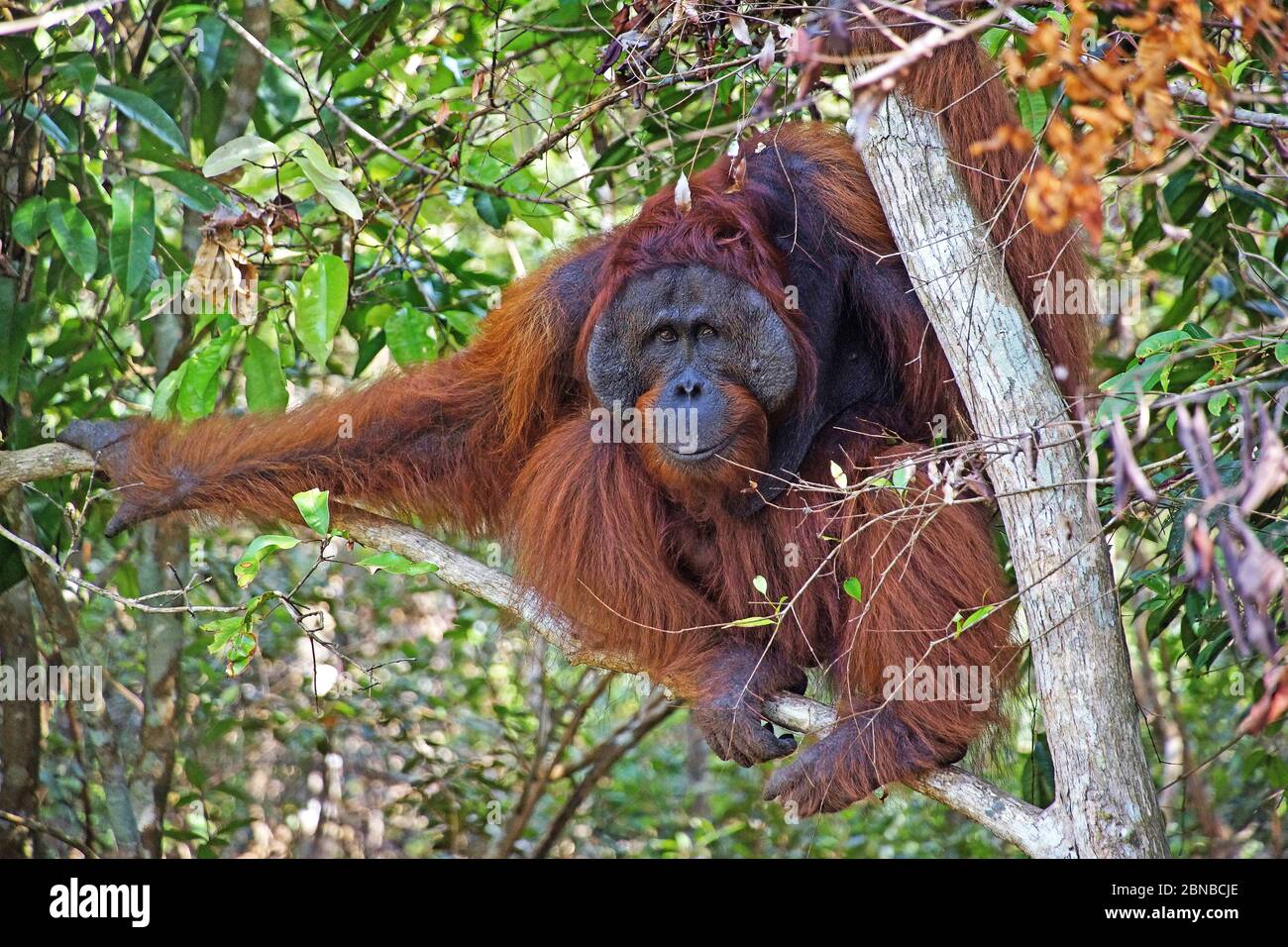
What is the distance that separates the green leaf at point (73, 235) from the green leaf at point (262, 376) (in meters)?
0.51

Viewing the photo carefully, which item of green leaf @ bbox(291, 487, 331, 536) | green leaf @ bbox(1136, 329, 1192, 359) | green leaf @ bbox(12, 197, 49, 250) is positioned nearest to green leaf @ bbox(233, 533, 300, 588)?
green leaf @ bbox(291, 487, 331, 536)

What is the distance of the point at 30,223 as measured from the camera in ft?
13.1

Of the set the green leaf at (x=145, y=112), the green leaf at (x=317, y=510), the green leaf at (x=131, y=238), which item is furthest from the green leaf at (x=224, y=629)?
the green leaf at (x=145, y=112)

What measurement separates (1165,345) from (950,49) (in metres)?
0.96

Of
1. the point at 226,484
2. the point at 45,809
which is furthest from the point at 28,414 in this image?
the point at 45,809

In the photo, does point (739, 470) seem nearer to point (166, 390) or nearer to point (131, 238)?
point (166, 390)

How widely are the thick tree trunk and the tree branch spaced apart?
0.12 metres

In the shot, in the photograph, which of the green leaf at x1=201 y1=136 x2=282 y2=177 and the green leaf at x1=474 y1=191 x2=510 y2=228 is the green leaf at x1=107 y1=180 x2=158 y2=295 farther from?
the green leaf at x1=474 y1=191 x2=510 y2=228

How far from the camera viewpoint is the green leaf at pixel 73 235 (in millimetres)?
3936

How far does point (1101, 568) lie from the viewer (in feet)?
9.60

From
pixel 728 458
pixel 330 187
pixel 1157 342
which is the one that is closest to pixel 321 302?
pixel 330 187

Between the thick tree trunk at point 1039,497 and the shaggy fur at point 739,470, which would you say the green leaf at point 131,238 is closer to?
the shaggy fur at point 739,470

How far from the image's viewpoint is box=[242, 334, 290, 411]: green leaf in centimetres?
417
